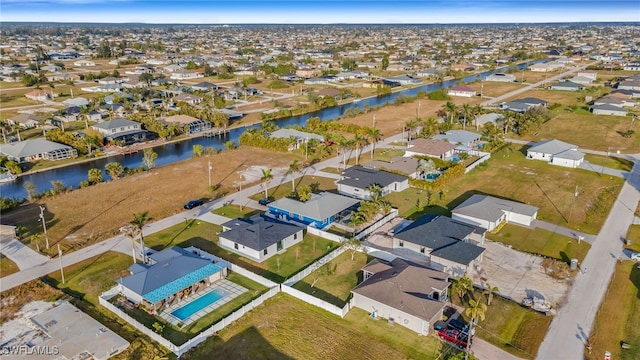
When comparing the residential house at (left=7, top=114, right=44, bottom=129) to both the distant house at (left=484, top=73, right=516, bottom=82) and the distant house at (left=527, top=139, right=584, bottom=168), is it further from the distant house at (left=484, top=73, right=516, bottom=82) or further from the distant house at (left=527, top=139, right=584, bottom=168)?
the distant house at (left=484, top=73, right=516, bottom=82)

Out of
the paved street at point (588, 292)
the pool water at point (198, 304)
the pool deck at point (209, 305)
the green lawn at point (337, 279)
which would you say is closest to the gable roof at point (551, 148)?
the paved street at point (588, 292)

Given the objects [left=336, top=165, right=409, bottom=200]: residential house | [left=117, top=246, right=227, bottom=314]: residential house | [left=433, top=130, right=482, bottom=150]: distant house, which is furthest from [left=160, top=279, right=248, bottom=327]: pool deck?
[left=433, top=130, right=482, bottom=150]: distant house

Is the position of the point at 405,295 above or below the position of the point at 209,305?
above

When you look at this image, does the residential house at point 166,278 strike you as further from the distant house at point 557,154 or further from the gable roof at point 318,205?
the distant house at point 557,154

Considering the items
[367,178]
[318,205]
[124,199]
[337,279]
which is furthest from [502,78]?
[337,279]

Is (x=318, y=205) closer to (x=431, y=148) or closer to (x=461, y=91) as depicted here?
(x=431, y=148)

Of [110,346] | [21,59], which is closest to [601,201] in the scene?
[110,346]
